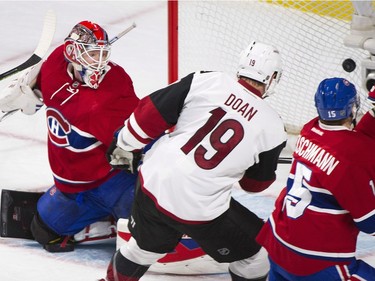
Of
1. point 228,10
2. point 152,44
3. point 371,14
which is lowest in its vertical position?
point 152,44

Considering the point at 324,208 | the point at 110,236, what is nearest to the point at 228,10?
the point at 110,236

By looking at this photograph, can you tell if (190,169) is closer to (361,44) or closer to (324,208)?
(324,208)

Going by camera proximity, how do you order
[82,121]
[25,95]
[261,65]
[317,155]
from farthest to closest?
1. [25,95]
2. [82,121]
3. [261,65]
4. [317,155]

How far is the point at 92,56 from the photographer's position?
3.73 meters

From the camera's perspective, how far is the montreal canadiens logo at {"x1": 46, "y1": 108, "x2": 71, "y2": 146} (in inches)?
147

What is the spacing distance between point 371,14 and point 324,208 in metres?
1.52

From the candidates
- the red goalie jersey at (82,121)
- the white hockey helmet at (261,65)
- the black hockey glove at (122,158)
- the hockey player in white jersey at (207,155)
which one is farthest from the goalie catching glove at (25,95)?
the white hockey helmet at (261,65)

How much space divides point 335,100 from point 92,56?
3.67 feet

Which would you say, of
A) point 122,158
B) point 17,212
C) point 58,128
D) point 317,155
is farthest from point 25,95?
point 317,155

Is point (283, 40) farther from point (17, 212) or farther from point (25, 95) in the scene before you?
point (17, 212)

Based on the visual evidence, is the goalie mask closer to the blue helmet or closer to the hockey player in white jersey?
the hockey player in white jersey

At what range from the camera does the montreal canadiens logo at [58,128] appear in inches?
147

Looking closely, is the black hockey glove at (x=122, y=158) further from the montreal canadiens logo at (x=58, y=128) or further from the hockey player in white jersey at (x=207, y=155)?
the montreal canadiens logo at (x=58, y=128)

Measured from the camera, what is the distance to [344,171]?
111 inches
